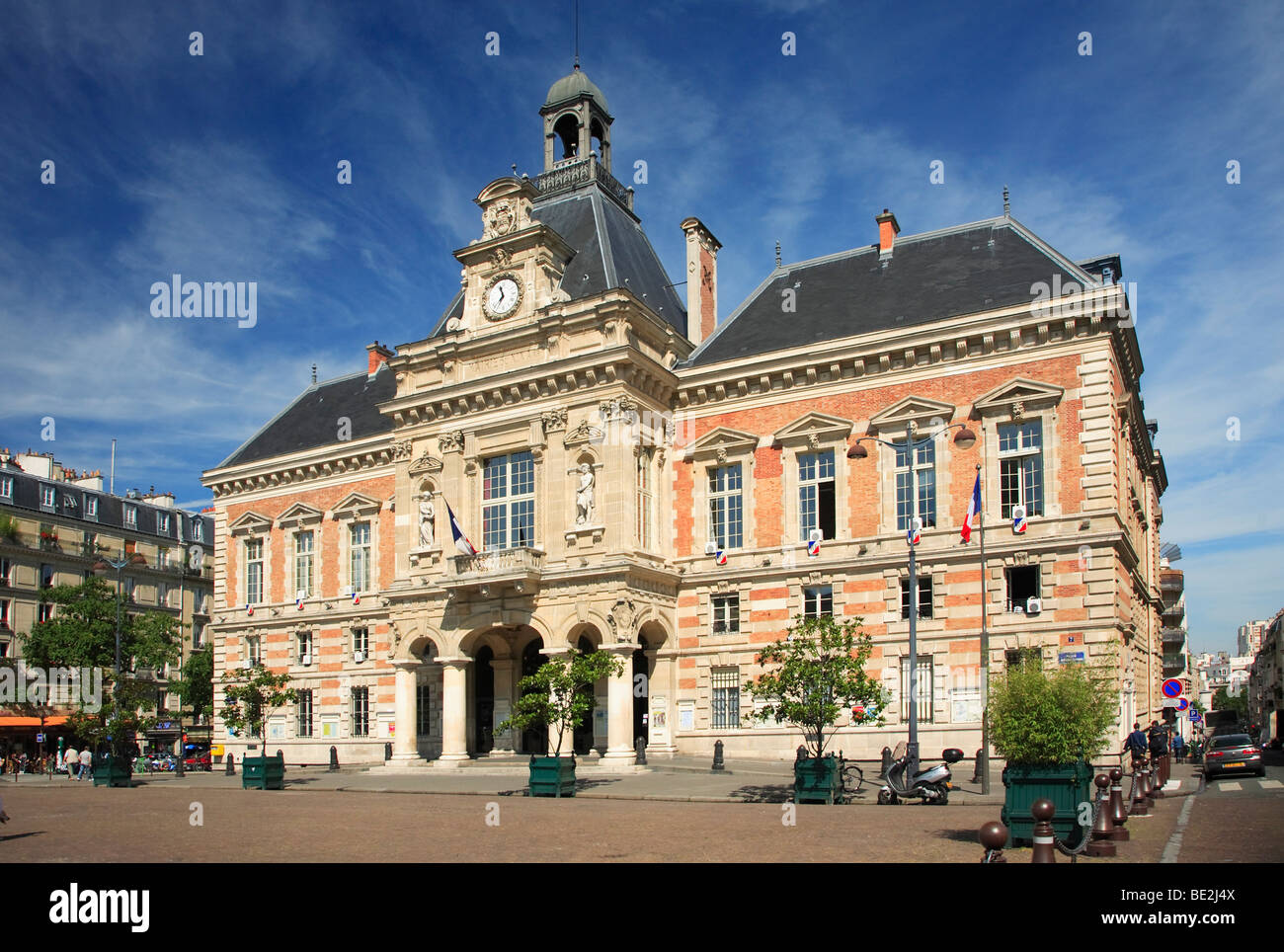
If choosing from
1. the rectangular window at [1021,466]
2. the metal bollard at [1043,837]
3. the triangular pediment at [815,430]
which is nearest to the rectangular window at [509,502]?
the triangular pediment at [815,430]

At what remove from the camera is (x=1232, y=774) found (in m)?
32.5

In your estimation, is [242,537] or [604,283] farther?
[242,537]

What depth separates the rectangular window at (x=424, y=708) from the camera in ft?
144

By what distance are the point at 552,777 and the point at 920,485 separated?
1504cm

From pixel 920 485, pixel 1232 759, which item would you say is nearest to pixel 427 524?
pixel 920 485

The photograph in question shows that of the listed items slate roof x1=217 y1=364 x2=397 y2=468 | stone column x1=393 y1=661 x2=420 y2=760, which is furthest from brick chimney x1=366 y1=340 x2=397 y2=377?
stone column x1=393 y1=661 x2=420 y2=760

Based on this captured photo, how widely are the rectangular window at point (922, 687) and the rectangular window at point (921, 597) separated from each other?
135 centimetres

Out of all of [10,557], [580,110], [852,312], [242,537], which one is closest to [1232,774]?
[852,312]

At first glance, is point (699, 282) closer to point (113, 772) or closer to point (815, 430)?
point (815, 430)

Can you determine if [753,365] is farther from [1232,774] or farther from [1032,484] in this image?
[1232,774]

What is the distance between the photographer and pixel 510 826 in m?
19.6

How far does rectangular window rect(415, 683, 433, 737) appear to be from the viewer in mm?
43875

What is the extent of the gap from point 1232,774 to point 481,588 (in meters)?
23.9

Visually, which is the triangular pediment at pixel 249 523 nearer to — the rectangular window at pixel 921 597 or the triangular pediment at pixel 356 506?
the triangular pediment at pixel 356 506
